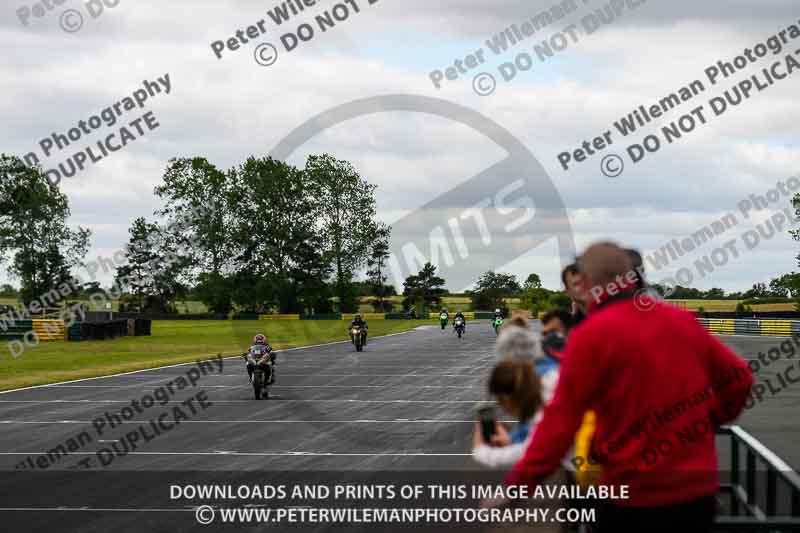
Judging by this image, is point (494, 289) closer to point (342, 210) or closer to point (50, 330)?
point (342, 210)

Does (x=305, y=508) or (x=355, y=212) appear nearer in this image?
(x=305, y=508)

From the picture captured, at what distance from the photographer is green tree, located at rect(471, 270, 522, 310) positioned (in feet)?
524

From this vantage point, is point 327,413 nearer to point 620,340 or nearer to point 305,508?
point 305,508

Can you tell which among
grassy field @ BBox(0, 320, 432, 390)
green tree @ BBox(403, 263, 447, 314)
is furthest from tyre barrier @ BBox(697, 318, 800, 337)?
green tree @ BBox(403, 263, 447, 314)

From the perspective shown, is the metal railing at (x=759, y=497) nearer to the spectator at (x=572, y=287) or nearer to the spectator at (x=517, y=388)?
the spectator at (x=517, y=388)

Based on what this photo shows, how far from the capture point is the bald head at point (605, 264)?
156 inches

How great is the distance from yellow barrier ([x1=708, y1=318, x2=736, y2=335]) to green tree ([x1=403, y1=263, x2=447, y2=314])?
103m

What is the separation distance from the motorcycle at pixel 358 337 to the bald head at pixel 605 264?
4505cm

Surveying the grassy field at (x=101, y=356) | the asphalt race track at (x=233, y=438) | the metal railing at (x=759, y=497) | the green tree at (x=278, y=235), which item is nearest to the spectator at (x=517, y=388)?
the metal railing at (x=759, y=497)

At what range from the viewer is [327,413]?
21047 millimetres

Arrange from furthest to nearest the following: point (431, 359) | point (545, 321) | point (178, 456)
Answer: point (431, 359) < point (178, 456) < point (545, 321)

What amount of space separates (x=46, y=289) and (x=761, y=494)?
97.5 meters

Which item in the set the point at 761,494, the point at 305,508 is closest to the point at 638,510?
the point at 305,508

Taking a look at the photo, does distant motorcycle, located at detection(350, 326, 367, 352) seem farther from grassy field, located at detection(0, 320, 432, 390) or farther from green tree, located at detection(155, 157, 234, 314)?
green tree, located at detection(155, 157, 234, 314)
